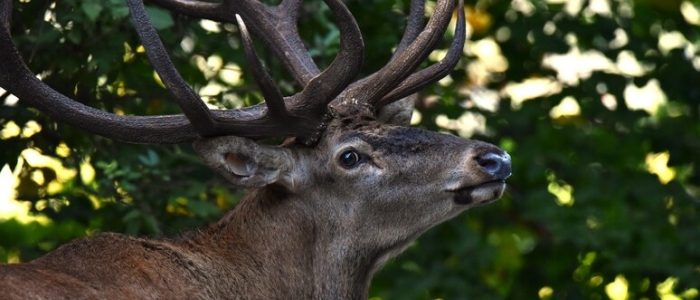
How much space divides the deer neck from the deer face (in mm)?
49

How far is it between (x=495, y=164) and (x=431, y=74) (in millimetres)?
762

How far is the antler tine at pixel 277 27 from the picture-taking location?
25.2 feet

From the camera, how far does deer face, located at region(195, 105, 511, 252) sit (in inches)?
272

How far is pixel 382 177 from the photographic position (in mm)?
6984

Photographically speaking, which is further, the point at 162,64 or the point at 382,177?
the point at 382,177

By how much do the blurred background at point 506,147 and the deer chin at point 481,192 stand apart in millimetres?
1723

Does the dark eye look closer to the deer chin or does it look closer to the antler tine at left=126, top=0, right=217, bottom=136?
the deer chin

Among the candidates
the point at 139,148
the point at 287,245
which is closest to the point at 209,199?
the point at 139,148

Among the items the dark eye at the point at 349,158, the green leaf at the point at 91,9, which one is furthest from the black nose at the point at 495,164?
the green leaf at the point at 91,9

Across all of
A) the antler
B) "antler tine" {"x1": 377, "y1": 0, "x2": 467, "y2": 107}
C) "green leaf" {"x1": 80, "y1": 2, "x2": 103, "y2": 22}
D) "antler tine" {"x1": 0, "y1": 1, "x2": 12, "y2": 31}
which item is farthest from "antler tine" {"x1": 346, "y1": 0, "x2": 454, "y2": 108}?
"antler tine" {"x1": 0, "y1": 1, "x2": 12, "y2": 31}

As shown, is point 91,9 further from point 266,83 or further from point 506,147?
point 506,147

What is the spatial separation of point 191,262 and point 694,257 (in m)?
4.40

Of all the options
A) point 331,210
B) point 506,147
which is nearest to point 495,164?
point 331,210

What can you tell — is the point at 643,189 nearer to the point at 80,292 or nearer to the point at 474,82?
the point at 474,82
